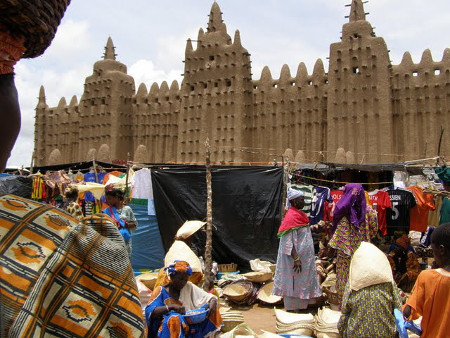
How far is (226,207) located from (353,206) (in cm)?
427

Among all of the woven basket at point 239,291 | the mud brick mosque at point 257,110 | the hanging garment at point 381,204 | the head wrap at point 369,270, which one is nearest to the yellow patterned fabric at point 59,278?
→ the head wrap at point 369,270

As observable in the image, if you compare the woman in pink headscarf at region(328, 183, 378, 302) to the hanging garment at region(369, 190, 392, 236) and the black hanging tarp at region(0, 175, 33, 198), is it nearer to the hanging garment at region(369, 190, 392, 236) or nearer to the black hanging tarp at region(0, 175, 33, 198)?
the hanging garment at region(369, 190, 392, 236)

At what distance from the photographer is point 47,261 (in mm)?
1103

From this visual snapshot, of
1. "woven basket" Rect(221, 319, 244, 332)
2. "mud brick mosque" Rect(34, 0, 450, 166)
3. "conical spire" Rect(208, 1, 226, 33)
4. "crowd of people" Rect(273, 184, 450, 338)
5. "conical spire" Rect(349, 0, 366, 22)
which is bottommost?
"woven basket" Rect(221, 319, 244, 332)

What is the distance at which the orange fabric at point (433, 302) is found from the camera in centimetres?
310

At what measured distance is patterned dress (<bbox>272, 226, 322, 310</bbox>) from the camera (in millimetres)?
7211

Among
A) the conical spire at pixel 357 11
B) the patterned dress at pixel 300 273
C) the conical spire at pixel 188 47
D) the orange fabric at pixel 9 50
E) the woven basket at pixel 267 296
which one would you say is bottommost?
the woven basket at pixel 267 296

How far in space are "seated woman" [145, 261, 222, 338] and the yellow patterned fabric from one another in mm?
2535

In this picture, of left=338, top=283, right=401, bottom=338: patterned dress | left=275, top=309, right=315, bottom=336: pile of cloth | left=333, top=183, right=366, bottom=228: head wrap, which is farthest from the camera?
left=333, top=183, right=366, bottom=228: head wrap

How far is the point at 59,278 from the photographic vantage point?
1096 millimetres

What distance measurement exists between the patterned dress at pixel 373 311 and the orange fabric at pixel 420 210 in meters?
5.35

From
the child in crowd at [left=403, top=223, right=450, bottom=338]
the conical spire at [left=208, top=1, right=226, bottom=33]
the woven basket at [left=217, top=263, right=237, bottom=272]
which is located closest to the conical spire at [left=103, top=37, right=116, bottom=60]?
the conical spire at [left=208, top=1, right=226, bottom=33]

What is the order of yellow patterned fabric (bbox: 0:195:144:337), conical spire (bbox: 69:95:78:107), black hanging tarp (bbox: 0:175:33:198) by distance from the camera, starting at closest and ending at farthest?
yellow patterned fabric (bbox: 0:195:144:337) < black hanging tarp (bbox: 0:175:33:198) < conical spire (bbox: 69:95:78:107)

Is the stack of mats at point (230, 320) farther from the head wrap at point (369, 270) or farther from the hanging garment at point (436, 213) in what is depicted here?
the hanging garment at point (436, 213)
